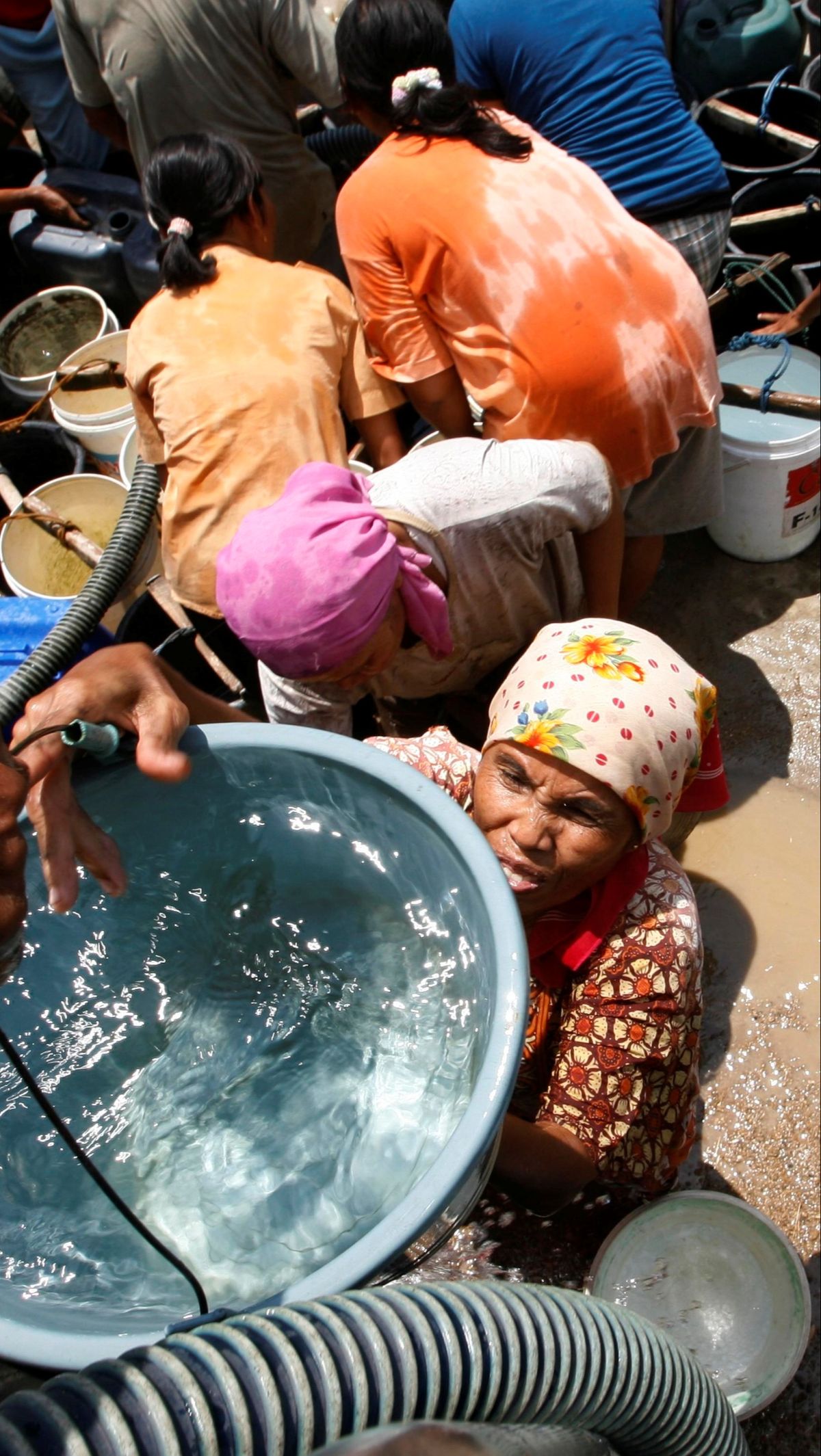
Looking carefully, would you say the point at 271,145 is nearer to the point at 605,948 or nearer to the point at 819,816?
the point at 819,816

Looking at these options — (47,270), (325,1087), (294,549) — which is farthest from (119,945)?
(47,270)

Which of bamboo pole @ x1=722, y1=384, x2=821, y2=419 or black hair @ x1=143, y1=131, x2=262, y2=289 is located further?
bamboo pole @ x1=722, y1=384, x2=821, y2=419

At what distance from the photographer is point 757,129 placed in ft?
15.2

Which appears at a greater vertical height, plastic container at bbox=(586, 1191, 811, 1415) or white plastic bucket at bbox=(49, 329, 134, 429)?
white plastic bucket at bbox=(49, 329, 134, 429)

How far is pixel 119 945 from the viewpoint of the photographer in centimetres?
187

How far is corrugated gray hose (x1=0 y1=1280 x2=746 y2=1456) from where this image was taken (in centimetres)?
90

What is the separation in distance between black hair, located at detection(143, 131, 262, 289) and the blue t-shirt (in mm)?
897

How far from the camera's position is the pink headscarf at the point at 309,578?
2.05 meters

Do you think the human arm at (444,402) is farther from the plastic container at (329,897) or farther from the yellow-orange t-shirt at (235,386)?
the plastic container at (329,897)

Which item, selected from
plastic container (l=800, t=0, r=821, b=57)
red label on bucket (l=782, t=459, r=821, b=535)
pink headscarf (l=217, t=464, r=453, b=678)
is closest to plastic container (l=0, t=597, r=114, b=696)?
pink headscarf (l=217, t=464, r=453, b=678)

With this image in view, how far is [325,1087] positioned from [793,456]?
9.01 feet

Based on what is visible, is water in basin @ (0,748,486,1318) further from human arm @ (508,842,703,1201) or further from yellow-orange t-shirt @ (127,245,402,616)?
yellow-orange t-shirt @ (127,245,402,616)

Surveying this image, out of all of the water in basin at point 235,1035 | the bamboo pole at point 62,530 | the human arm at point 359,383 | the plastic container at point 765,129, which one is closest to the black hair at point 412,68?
the human arm at point 359,383

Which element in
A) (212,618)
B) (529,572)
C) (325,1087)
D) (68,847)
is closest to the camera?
(68,847)
